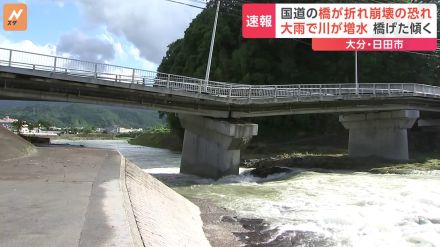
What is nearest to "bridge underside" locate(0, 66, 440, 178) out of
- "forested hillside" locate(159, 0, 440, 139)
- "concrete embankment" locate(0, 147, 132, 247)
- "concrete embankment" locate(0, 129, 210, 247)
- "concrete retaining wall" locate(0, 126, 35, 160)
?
"concrete retaining wall" locate(0, 126, 35, 160)

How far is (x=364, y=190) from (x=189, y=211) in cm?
1345

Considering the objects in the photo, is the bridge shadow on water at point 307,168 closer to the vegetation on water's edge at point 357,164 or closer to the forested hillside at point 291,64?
the vegetation on water's edge at point 357,164

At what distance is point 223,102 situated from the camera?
114 ft

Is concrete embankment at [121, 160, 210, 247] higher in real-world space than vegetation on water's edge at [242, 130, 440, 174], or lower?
lower

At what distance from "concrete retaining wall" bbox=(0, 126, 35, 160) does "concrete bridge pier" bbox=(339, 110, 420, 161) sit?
35.5m

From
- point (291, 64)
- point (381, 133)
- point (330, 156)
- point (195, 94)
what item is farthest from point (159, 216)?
point (291, 64)

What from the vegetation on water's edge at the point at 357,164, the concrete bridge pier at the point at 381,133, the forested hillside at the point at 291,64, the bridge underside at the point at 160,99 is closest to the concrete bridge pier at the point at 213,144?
the bridge underside at the point at 160,99

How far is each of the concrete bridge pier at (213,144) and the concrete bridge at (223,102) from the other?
0.08m

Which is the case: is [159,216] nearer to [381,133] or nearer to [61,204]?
[61,204]

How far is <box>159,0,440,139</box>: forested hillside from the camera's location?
60.1 m

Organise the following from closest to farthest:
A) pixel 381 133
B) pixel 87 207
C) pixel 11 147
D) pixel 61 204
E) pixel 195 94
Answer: pixel 87 207 → pixel 61 204 → pixel 11 147 → pixel 195 94 → pixel 381 133

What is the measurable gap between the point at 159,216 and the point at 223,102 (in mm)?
26012

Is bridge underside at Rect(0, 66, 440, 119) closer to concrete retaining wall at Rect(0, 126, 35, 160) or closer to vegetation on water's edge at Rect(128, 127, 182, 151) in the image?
concrete retaining wall at Rect(0, 126, 35, 160)

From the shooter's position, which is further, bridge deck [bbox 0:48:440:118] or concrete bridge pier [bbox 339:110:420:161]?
concrete bridge pier [bbox 339:110:420:161]
